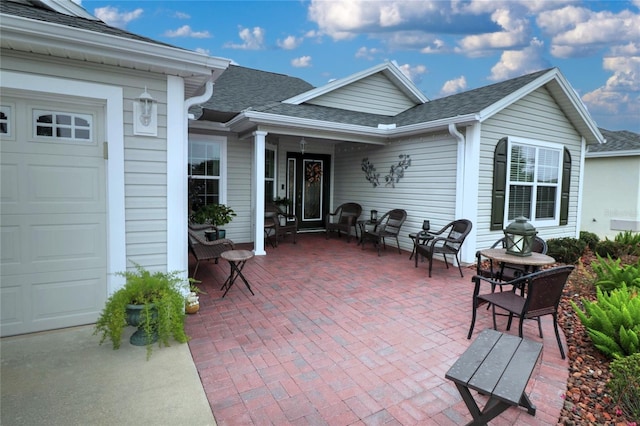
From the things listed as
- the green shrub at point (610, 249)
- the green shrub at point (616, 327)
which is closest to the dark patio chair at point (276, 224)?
the green shrub at point (616, 327)

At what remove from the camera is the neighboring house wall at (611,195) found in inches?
415

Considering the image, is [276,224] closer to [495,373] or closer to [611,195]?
[495,373]

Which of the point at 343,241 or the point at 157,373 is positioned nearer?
the point at 157,373

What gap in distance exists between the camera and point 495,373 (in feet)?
6.35

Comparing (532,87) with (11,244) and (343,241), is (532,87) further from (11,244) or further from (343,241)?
(11,244)

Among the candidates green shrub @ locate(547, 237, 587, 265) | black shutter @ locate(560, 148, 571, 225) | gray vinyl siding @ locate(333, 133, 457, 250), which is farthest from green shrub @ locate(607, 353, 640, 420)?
black shutter @ locate(560, 148, 571, 225)

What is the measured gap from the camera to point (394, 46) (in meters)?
16.1

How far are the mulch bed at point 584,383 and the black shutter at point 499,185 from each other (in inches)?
108

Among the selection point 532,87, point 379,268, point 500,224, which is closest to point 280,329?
point 379,268

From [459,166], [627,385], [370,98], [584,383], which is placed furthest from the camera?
[370,98]

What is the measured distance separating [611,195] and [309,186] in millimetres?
9896

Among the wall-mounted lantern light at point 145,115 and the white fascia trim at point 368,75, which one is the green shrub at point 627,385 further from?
the white fascia trim at point 368,75

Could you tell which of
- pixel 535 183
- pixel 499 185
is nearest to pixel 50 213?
pixel 499 185

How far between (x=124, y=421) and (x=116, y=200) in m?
2.07
